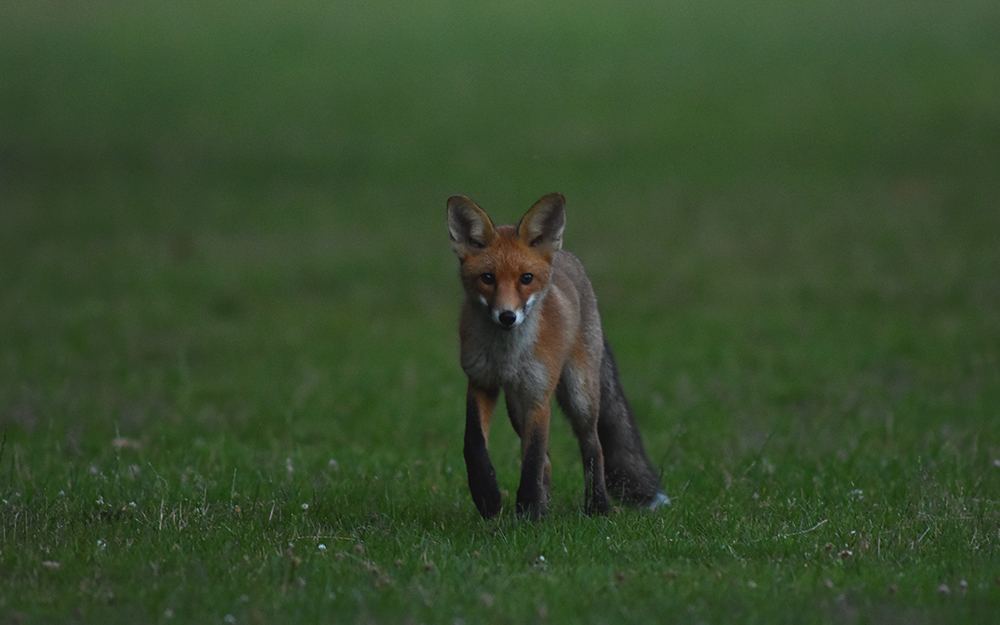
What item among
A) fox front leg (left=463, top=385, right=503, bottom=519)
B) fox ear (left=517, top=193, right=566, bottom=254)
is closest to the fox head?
fox ear (left=517, top=193, right=566, bottom=254)

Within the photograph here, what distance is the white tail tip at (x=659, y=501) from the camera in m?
6.35

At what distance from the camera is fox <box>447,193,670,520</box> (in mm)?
5670

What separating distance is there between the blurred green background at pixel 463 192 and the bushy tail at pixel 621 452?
1.43 metres

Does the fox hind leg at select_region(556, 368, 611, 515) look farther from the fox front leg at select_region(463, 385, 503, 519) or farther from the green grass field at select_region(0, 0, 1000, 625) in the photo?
the fox front leg at select_region(463, 385, 503, 519)

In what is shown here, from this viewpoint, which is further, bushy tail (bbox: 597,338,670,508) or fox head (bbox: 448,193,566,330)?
bushy tail (bbox: 597,338,670,508)

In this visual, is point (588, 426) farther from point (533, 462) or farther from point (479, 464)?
point (479, 464)

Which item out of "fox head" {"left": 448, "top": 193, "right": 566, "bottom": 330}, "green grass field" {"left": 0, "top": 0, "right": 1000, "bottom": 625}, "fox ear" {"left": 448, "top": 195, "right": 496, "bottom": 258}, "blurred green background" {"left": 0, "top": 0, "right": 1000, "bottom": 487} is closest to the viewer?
"green grass field" {"left": 0, "top": 0, "right": 1000, "bottom": 625}

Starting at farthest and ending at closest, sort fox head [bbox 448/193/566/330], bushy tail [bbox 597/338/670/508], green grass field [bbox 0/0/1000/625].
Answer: bushy tail [bbox 597/338/670/508] → fox head [bbox 448/193/566/330] → green grass field [bbox 0/0/1000/625]

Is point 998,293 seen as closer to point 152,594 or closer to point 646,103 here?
point 152,594

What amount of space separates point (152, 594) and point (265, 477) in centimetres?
252

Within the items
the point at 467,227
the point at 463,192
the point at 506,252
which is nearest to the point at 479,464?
the point at 506,252

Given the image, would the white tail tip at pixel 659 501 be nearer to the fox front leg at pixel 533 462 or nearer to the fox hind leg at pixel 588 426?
the fox hind leg at pixel 588 426

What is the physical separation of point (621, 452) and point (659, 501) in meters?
0.45

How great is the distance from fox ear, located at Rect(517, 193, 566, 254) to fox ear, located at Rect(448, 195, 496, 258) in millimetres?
186
